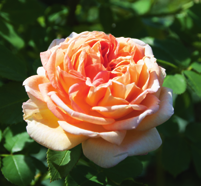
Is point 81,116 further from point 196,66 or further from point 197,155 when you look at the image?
point 197,155

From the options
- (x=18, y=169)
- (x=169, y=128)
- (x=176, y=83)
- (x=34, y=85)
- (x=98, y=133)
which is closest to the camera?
(x=98, y=133)

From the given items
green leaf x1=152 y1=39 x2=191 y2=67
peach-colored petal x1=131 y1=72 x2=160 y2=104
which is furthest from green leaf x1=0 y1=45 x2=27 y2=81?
green leaf x1=152 y1=39 x2=191 y2=67

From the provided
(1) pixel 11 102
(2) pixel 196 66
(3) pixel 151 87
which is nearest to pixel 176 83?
(2) pixel 196 66

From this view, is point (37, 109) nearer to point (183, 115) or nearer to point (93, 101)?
point (93, 101)

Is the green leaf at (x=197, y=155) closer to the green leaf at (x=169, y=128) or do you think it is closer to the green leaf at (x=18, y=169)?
the green leaf at (x=169, y=128)

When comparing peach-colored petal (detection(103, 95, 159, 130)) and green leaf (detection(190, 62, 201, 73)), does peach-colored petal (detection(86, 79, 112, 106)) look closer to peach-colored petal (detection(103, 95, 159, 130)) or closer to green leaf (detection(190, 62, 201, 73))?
peach-colored petal (detection(103, 95, 159, 130))

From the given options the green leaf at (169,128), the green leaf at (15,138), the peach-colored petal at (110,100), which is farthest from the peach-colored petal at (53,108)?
the green leaf at (169,128)
